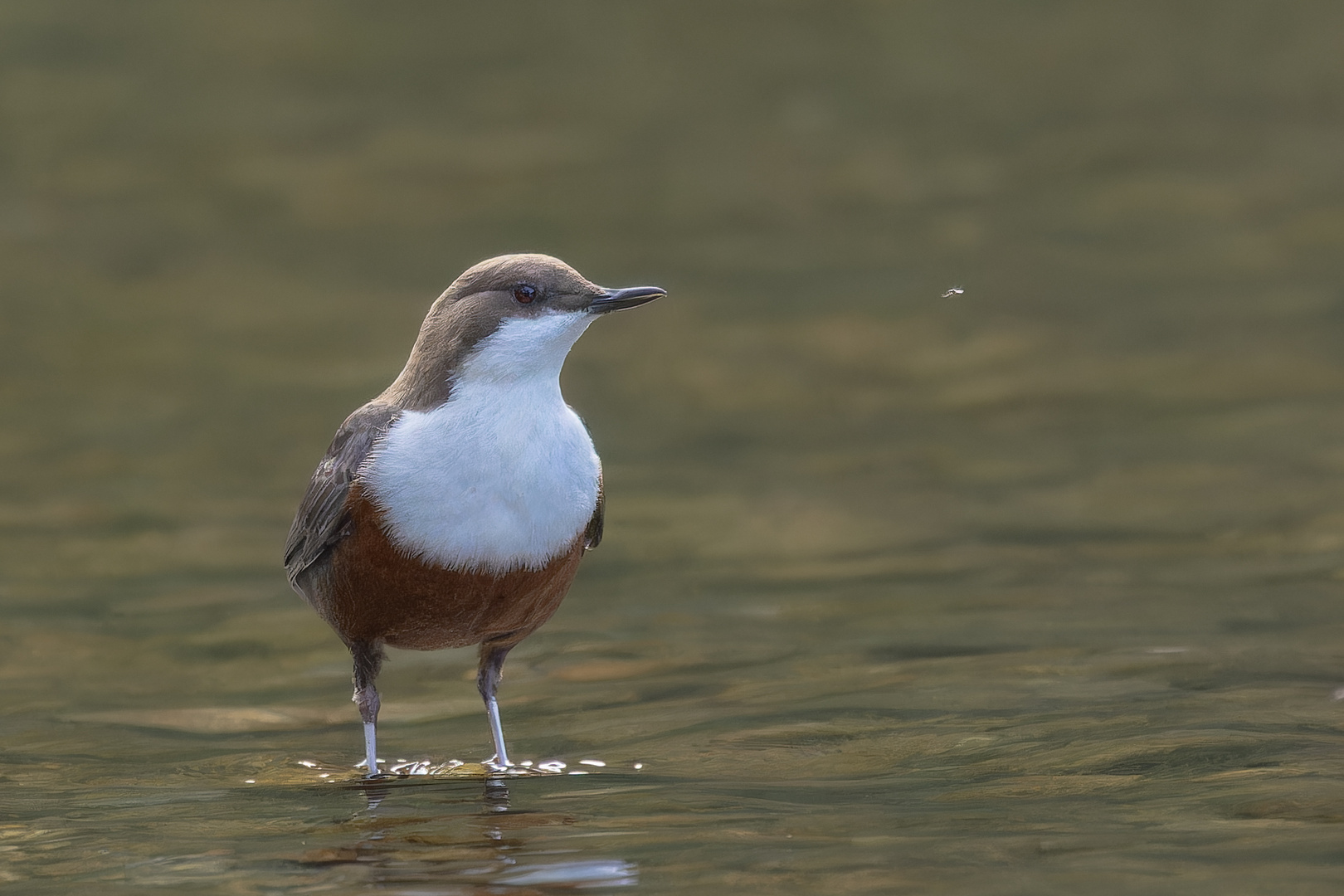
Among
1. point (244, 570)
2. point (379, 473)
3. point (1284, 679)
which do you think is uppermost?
point (379, 473)

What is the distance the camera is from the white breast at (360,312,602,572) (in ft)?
18.4

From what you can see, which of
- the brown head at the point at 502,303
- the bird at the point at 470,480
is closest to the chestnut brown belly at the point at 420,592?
the bird at the point at 470,480

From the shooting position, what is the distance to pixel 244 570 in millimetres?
9727

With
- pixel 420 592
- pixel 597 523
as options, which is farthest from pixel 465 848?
pixel 597 523

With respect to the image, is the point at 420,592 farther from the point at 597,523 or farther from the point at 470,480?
the point at 597,523

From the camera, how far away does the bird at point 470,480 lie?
5617 millimetres

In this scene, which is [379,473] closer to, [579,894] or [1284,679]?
[579,894]

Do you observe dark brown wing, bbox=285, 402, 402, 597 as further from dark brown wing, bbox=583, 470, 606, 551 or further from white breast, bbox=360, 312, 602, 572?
dark brown wing, bbox=583, 470, 606, 551

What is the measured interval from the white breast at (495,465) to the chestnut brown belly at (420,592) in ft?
0.18

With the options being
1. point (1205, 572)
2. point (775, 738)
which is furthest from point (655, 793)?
point (1205, 572)

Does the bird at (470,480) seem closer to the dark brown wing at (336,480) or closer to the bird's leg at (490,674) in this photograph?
the dark brown wing at (336,480)

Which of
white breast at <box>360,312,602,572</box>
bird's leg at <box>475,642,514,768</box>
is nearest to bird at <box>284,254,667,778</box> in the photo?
white breast at <box>360,312,602,572</box>

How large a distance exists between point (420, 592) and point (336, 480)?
1.84ft

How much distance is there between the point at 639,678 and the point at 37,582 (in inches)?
152
